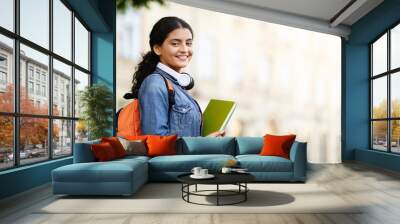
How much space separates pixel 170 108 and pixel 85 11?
98.3 inches

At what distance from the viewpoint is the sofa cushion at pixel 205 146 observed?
22.2 ft

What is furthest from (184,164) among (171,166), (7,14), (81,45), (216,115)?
(81,45)

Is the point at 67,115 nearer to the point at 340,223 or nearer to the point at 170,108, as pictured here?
the point at 170,108

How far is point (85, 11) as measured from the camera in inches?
292

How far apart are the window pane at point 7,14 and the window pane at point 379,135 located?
757 cm

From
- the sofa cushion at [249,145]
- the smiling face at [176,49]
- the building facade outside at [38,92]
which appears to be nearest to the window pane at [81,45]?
the building facade outside at [38,92]

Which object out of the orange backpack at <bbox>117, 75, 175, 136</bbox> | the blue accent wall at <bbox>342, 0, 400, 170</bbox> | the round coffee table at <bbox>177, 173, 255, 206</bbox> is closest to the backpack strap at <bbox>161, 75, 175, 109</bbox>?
the orange backpack at <bbox>117, 75, 175, 136</bbox>

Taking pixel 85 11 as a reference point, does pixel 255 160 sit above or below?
below

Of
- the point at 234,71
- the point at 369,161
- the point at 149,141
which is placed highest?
the point at 234,71

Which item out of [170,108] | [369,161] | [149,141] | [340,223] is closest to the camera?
[340,223]

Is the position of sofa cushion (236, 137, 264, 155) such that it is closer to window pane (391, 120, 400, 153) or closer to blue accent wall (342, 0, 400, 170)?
window pane (391, 120, 400, 153)

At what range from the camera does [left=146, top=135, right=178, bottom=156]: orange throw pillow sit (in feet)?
21.6

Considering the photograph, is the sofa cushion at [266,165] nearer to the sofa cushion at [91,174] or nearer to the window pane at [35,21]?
the sofa cushion at [91,174]

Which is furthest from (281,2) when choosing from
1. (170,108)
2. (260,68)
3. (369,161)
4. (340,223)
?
(340,223)
